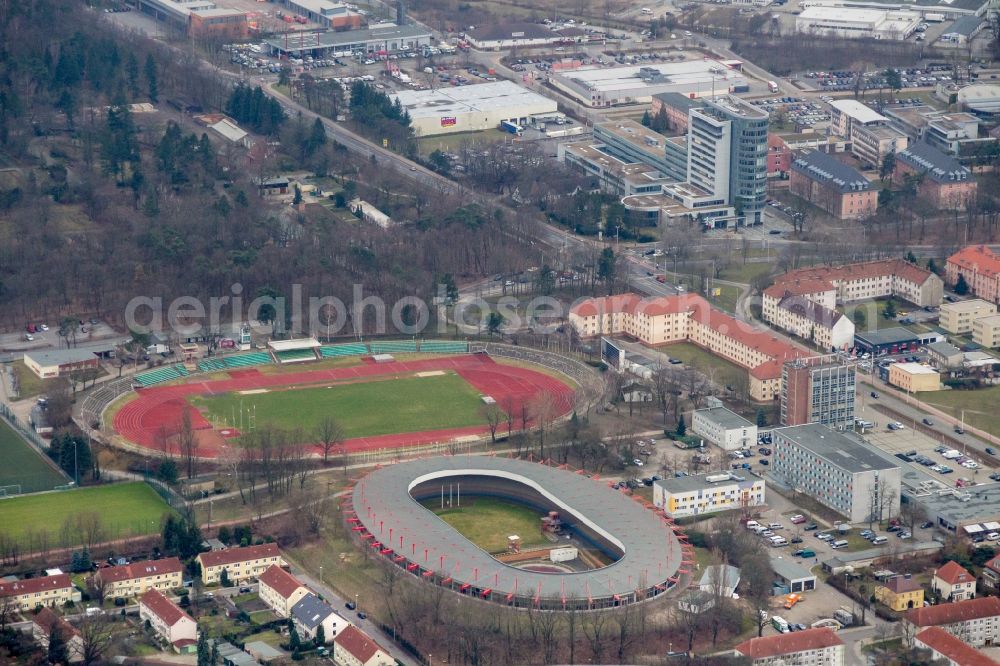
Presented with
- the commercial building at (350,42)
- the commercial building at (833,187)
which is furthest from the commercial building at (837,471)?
the commercial building at (350,42)

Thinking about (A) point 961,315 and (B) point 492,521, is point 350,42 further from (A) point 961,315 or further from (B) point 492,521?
(B) point 492,521

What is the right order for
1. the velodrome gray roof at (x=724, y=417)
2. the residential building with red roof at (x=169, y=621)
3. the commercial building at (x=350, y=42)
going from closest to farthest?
1. the residential building with red roof at (x=169, y=621)
2. the velodrome gray roof at (x=724, y=417)
3. the commercial building at (x=350, y=42)

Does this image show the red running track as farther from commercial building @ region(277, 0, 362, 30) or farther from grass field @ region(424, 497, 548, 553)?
commercial building @ region(277, 0, 362, 30)

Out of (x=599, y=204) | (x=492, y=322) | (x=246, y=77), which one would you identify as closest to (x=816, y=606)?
(x=492, y=322)

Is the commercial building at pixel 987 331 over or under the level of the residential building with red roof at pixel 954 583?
under

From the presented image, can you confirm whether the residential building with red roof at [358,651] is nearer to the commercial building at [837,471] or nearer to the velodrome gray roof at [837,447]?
the commercial building at [837,471]

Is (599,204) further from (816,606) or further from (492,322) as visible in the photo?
(816,606)
